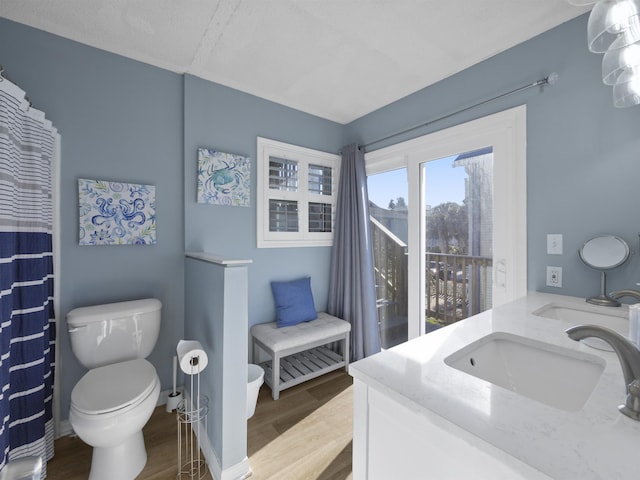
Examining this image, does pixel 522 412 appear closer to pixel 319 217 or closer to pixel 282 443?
pixel 282 443

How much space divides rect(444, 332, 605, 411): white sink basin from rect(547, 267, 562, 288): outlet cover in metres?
0.99

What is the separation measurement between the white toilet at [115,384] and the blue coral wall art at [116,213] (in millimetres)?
443

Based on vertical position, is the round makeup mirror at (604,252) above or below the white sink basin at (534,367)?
above

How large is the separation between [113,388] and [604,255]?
2589 mm

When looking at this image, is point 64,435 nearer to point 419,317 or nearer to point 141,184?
point 141,184

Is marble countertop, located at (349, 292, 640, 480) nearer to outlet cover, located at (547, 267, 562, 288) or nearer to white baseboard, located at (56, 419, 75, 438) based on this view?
outlet cover, located at (547, 267, 562, 288)

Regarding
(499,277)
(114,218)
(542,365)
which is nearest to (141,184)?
(114,218)

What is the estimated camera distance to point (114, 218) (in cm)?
188

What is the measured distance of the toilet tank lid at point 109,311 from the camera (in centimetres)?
159

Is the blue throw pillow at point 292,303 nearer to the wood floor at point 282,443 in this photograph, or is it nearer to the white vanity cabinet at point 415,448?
the wood floor at point 282,443

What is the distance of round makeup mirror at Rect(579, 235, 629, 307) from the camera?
135cm

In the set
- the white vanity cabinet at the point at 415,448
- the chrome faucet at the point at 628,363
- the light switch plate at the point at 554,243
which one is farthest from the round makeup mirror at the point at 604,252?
the white vanity cabinet at the point at 415,448

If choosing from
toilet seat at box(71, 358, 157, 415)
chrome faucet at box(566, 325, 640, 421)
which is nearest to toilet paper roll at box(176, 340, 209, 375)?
toilet seat at box(71, 358, 157, 415)

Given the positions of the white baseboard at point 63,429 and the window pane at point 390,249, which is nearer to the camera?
the white baseboard at point 63,429
